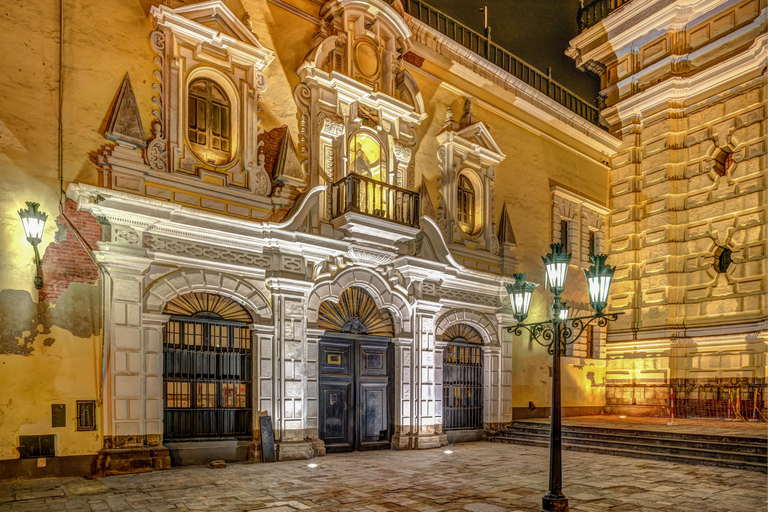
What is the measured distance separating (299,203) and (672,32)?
14597 mm

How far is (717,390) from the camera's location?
17234 mm

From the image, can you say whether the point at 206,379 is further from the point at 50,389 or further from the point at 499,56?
the point at 499,56

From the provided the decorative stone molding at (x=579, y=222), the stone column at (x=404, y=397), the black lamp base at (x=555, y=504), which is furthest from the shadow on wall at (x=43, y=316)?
the decorative stone molding at (x=579, y=222)

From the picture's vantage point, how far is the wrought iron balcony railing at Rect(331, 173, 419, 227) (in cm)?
1246

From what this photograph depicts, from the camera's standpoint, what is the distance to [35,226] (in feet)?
30.0

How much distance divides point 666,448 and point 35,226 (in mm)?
12787

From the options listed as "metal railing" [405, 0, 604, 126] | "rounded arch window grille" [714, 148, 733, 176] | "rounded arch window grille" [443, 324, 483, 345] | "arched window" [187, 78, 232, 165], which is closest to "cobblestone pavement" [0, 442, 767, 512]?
"rounded arch window grille" [443, 324, 483, 345]

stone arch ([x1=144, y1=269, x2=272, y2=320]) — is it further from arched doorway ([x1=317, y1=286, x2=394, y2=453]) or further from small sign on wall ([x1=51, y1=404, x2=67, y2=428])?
small sign on wall ([x1=51, y1=404, x2=67, y2=428])

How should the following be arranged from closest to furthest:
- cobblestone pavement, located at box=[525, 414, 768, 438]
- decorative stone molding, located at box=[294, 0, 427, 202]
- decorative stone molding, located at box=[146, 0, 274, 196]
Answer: decorative stone molding, located at box=[146, 0, 274, 196], decorative stone molding, located at box=[294, 0, 427, 202], cobblestone pavement, located at box=[525, 414, 768, 438]

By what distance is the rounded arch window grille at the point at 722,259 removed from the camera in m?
17.6

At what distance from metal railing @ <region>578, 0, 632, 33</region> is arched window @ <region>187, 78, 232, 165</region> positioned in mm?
15030

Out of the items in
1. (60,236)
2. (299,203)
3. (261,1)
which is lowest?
(60,236)

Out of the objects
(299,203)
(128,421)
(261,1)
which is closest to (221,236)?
(299,203)

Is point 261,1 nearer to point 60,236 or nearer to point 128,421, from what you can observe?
point 60,236
